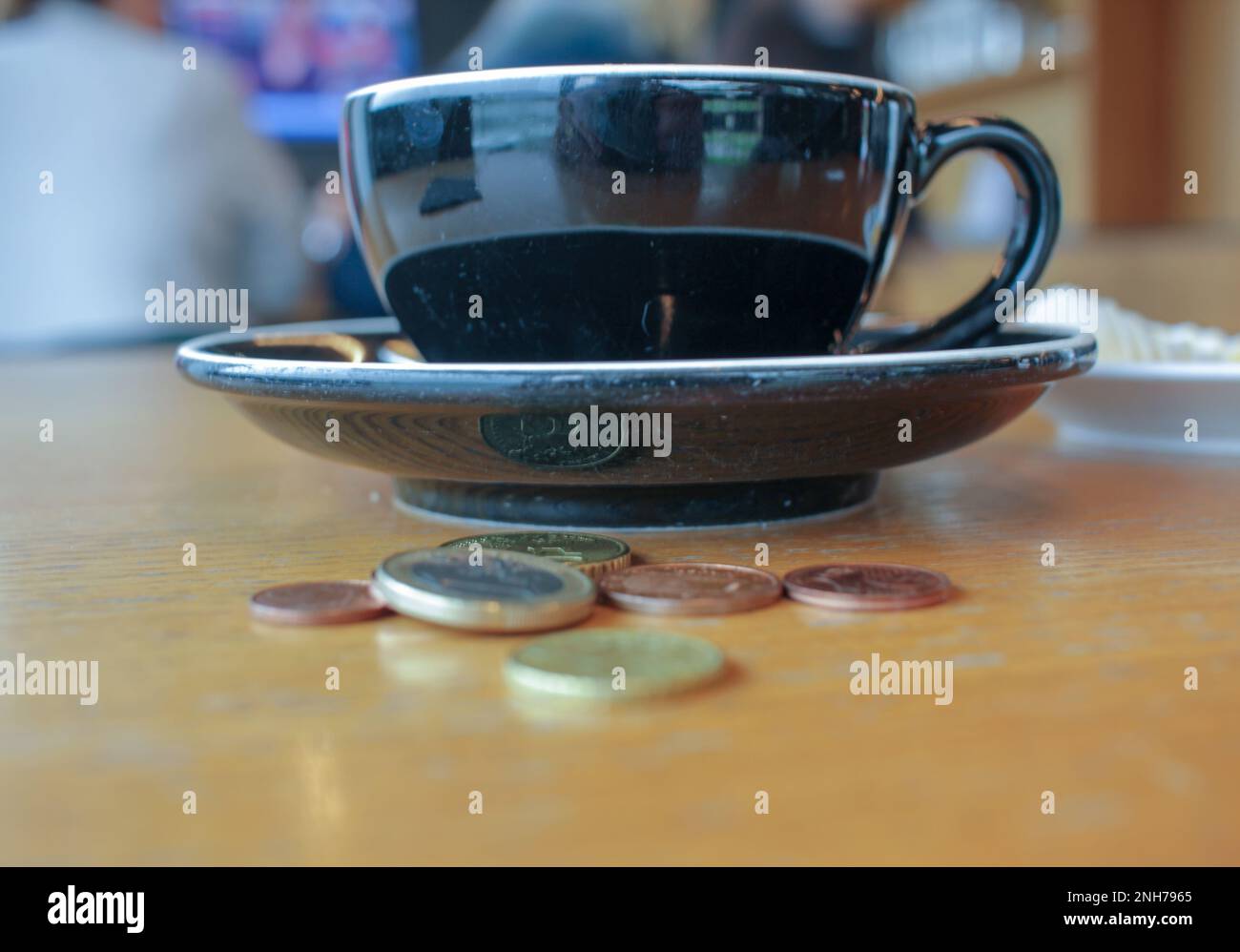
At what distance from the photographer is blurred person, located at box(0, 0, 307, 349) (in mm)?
2125

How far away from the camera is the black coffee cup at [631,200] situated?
16.0 inches

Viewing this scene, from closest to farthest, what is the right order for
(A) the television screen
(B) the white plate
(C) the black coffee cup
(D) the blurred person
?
(C) the black coffee cup
(B) the white plate
(D) the blurred person
(A) the television screen

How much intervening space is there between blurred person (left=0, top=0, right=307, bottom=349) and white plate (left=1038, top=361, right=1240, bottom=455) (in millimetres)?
1690

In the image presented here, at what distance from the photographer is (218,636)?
0.96 feet

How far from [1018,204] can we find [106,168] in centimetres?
205

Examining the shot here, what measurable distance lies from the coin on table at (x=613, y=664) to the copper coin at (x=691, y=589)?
27 millimetres

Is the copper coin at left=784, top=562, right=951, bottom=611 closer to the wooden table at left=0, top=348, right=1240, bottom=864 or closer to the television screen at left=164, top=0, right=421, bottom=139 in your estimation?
the wooden table at left=0, top=348, right=1240, bottom=864

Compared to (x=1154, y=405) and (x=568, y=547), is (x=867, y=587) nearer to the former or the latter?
(x=568, y=547)

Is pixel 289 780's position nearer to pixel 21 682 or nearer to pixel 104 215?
pixel 21 682
